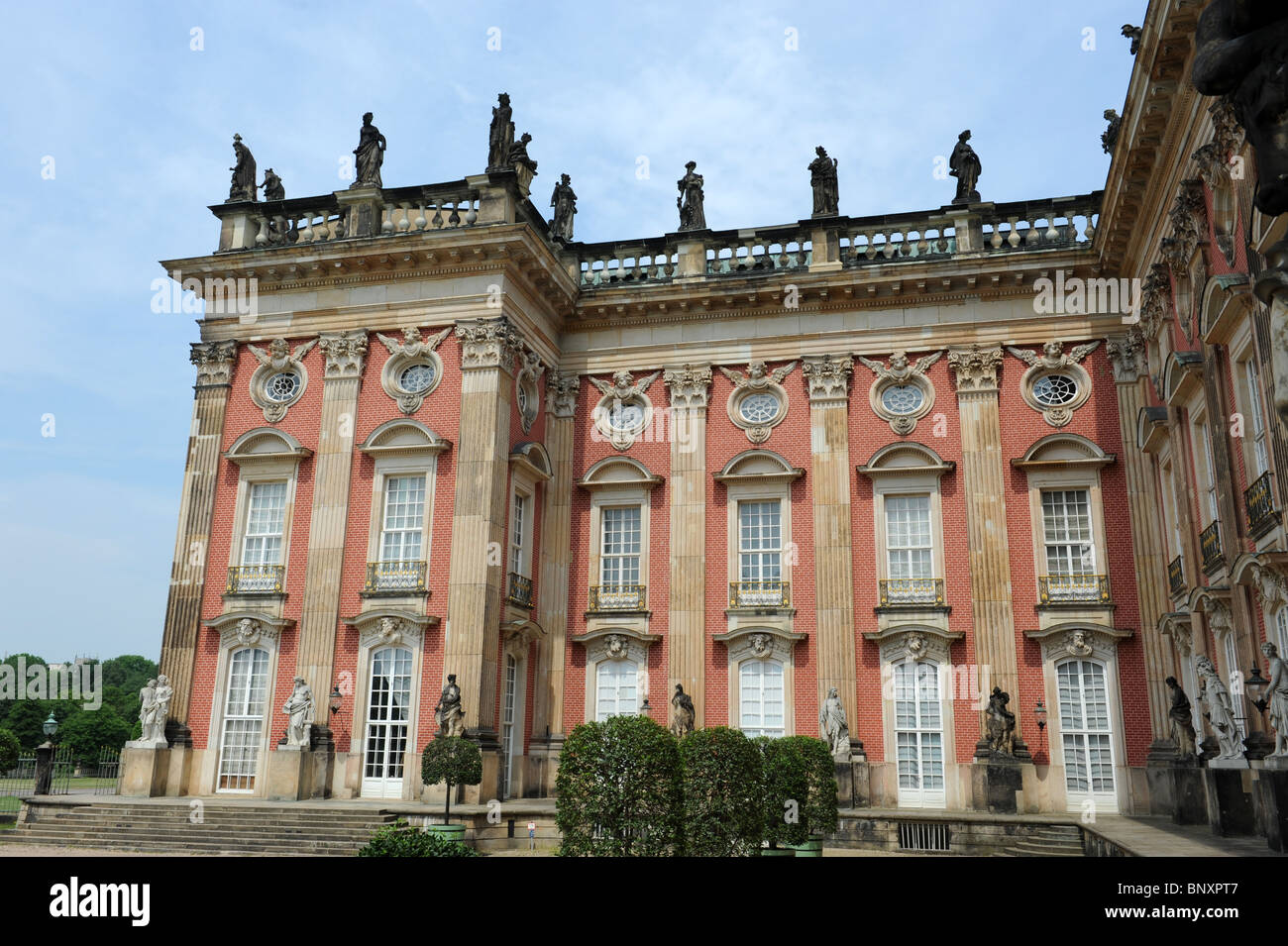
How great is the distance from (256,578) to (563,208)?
1196 cm

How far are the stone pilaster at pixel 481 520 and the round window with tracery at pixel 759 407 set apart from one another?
5.55m

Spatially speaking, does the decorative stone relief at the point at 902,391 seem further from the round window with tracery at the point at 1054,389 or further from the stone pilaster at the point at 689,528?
the stone pilaster at the point at 689,528

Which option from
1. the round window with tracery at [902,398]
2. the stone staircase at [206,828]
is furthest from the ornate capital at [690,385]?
the stone staircase at [206,828]

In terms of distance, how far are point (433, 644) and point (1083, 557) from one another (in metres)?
13.9

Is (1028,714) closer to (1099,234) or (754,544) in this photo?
(754,544)

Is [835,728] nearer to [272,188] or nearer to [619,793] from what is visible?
[619,793]

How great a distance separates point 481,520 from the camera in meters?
21.2

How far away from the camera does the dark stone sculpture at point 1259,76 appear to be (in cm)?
549

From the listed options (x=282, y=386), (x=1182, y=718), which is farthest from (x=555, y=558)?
(x=1182, y=718)

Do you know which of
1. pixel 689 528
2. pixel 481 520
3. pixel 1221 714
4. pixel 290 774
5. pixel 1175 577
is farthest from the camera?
pixel 689 528

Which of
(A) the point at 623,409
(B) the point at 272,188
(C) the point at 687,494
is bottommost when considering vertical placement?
(C) the point at 687,494

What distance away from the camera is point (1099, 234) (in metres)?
21.8

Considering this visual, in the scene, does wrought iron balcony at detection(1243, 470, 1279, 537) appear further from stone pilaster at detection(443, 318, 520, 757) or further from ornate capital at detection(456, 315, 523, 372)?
ornate capital at detection(456, 315, 523, 372)
